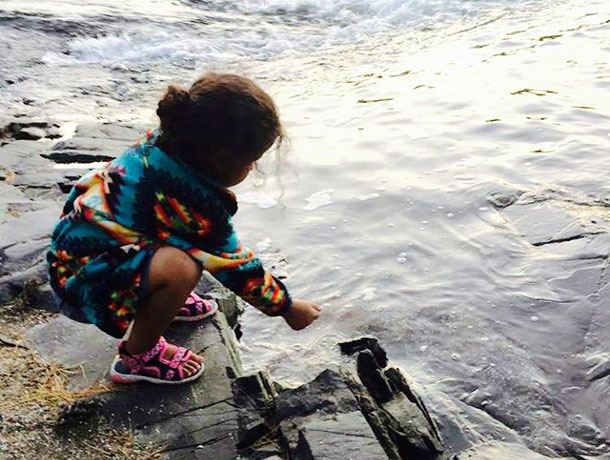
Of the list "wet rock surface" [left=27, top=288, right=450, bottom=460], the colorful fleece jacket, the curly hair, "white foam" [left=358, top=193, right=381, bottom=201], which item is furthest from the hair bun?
"white foam" [left=358, top=193, right=381, bottom=201]

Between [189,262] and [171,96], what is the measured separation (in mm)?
611

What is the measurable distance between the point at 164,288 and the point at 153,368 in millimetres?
437

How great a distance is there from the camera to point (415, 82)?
8305 millimetres

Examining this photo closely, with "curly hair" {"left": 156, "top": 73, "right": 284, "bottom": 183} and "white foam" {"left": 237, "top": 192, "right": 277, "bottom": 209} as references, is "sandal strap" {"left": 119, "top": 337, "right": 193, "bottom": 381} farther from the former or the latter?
"white foam" {"left": 237, "top": 192, "right": 277, "bottom": 209}

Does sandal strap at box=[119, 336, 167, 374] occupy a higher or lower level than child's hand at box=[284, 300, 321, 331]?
lower

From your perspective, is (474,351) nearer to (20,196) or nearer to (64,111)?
(20,196)

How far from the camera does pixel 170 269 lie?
281 centimetres

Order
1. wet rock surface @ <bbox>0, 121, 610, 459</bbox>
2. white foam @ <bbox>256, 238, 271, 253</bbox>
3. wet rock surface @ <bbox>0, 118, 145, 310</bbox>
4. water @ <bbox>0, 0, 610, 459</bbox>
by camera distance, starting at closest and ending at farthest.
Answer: wet rock surface @ <bbox>0, 121, 610, 459</bbox>
water @ <bbox>0, 0, 610, 459</bbox>
wet rock surface @ <bbox>0, 118, 145, 310</bbox>
white foam @ <bbox>256, 238, 271, 253</bbox>

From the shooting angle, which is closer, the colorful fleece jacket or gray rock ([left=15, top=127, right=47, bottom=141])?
the colorful fleece jacket

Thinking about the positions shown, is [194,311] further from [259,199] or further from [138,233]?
[259,199]

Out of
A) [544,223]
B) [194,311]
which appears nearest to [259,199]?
[544,223]

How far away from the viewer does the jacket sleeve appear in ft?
9.39

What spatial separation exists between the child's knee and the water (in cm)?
107

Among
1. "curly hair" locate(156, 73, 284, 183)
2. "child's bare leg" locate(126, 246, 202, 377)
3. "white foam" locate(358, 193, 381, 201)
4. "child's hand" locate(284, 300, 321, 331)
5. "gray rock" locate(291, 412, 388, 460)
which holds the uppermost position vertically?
"curly hair" locate(156, 73, 284, 183)
